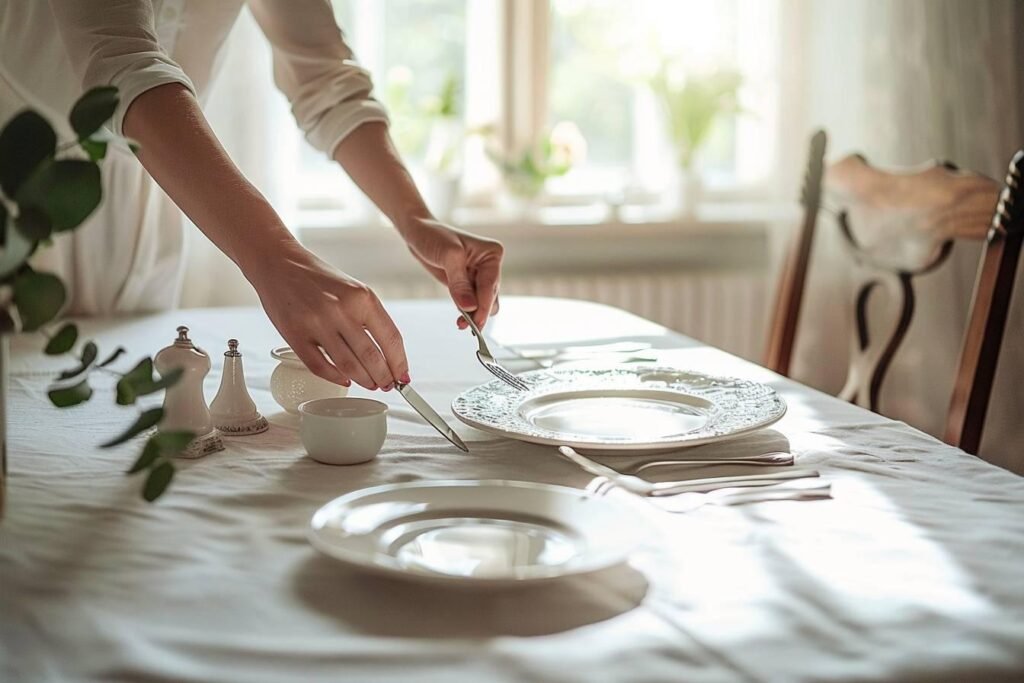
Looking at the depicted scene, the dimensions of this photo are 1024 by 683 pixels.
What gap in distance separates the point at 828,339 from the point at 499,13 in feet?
3.64

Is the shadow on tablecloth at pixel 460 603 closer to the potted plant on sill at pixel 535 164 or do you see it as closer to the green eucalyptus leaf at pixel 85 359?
the green eucalyptus leaf at pixel 85 359

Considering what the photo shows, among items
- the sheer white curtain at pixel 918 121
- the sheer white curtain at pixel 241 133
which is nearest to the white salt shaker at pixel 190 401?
the sheer white curtain at pixel 241 133

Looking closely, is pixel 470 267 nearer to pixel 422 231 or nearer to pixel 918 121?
pixel 422 231

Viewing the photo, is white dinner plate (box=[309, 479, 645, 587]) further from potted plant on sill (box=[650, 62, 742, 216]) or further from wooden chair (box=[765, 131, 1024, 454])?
potted plant on sill (box=[650, 62, 742, 216])

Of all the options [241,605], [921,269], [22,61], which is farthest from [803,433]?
[22,61]

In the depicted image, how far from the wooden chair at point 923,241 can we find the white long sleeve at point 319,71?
2.54 ft

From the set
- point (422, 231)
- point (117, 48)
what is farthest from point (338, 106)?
point (117, 48)

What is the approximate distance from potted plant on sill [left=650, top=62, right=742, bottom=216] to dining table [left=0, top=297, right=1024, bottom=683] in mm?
1717

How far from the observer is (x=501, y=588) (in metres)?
0.65

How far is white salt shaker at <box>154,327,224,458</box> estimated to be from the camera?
37.5 inches

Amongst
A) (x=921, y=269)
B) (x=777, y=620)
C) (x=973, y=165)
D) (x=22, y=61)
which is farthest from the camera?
(x=973, y=165)

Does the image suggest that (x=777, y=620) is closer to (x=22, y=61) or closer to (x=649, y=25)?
(x=22, y=61)

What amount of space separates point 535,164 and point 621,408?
160cm

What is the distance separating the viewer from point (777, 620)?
62 cm
